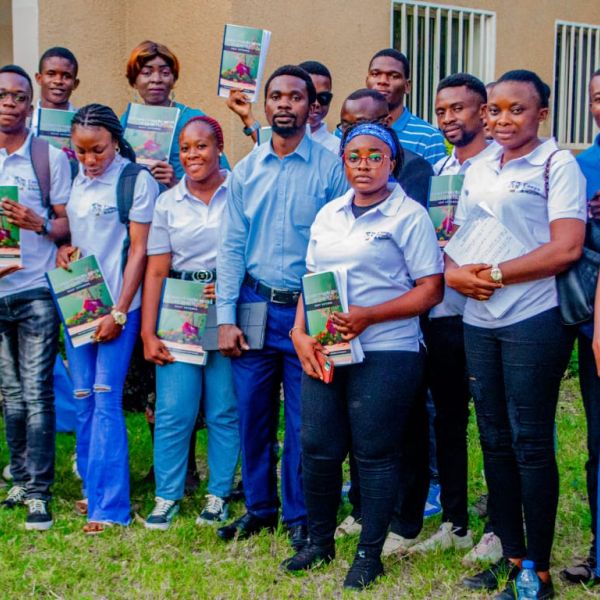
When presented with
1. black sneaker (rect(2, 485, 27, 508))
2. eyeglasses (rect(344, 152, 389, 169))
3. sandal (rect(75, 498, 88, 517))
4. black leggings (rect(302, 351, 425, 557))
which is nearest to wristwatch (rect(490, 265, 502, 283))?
black leggings (rect(302, 351, 425, 557))

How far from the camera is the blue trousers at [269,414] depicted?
484cm

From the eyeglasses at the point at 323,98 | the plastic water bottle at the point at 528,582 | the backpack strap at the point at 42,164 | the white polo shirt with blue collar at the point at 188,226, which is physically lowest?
the plastic water bottle at the point at 528,582

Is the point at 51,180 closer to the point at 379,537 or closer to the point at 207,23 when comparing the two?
the point at 379,537

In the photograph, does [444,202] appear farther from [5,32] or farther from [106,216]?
[5,32]

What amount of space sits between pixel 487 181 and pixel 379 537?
1.59m

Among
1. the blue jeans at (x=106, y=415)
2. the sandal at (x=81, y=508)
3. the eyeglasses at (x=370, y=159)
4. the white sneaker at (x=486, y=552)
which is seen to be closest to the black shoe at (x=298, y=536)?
the white sneaker at (x=486, y=552)

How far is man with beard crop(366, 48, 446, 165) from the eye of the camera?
5.29 metres

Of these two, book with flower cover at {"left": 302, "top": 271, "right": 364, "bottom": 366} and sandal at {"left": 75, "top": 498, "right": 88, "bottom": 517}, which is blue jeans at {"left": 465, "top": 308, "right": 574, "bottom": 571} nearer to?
book with flower cover at {"left": 302, "top": 271, "right": 364, "bottom": 366}

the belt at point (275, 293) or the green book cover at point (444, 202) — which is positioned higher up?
the green book cover at point (444, 202)

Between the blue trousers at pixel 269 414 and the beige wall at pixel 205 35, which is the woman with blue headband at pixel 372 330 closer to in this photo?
the blue trousers at pixel 269 414

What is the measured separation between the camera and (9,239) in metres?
5.18

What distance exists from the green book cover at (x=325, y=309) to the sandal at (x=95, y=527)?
1674 mm

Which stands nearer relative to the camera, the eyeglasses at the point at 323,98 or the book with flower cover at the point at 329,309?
the book with flower cover at the point at 329,309

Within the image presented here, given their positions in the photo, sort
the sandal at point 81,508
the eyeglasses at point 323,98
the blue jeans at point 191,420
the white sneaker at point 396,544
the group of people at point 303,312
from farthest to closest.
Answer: the eyeglasses at point 323,98
the sandal at point 81,508
the blue jeans at point 191,420
the white sneaker at point 396,544
the group of people at point 303,312
